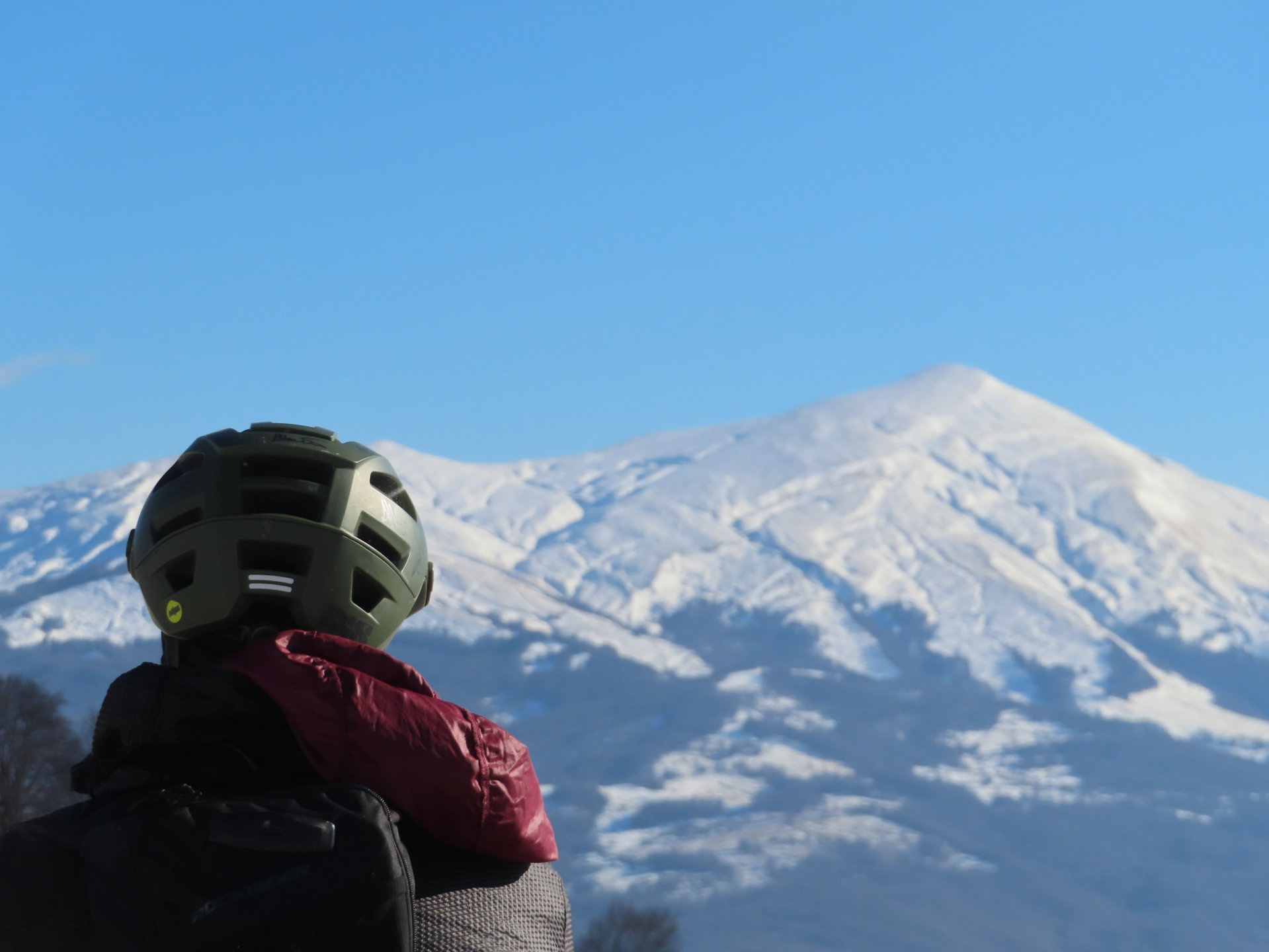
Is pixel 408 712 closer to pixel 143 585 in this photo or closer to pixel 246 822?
pixel 246 822

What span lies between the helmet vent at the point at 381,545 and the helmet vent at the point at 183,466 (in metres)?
0.47

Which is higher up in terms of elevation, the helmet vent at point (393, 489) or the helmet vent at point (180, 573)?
the helmet vent at point (393, 489)

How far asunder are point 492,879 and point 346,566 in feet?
3.56

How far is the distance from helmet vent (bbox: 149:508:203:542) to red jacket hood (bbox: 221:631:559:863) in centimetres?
92

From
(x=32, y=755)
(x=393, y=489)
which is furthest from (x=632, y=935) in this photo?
(x=393, y=489)

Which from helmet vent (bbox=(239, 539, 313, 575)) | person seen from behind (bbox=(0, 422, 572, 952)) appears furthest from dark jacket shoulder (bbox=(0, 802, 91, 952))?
helmet vent (bbox=(239, 539, 313, 575))

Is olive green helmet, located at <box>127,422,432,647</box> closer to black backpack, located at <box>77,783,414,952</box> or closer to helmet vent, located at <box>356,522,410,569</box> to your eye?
helmet vent, located at <box>356,522,410,569</box>

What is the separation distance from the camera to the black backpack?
2885mm

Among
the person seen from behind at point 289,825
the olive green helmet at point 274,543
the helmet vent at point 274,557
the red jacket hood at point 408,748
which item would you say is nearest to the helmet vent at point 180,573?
the olive green helmet at point 274,543

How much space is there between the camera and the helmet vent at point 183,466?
429cm

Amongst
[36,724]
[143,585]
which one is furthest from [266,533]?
[36,724]

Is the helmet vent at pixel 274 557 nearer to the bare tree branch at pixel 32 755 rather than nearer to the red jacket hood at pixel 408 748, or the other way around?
the red jacket hood at pixel 408 748

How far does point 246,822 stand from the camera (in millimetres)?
2902

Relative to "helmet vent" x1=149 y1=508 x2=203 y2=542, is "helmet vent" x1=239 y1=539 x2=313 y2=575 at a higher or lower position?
lower
